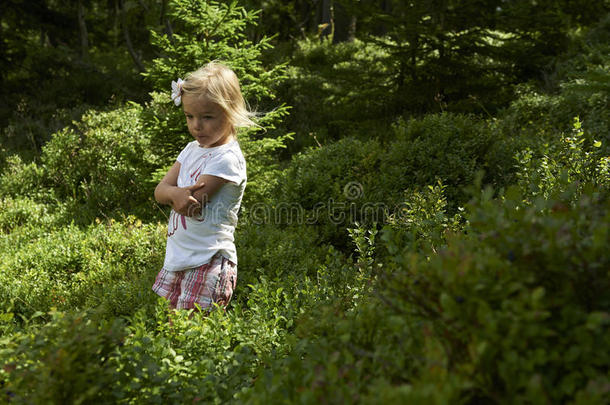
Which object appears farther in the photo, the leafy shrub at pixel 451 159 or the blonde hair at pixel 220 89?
the leafy shrub at pixel 451 159

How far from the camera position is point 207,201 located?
119 inches

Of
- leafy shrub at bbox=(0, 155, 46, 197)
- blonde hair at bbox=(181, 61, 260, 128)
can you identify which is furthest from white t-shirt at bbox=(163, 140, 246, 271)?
leafy shrub at bbox=(0, 155, 46, 197)

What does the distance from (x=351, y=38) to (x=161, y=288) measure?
13.6 metres

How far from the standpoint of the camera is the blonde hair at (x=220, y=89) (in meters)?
3.08

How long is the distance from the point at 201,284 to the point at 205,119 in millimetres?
1117

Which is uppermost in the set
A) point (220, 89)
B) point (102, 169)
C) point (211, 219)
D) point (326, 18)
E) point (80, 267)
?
point (326, 18)

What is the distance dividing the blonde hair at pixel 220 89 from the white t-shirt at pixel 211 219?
0.22 metres

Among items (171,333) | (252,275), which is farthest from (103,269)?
(171,333)

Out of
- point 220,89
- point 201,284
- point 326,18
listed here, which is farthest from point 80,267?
point 326,18

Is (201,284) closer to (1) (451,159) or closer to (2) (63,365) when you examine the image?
(2) (63,365)

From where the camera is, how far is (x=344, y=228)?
5.18 m

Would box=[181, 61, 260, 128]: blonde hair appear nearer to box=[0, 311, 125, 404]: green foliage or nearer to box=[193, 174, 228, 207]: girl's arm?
box=[193, 174, 228, 207]: girl's arm

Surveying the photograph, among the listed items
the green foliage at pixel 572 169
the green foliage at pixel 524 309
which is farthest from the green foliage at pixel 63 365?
the green foliage at pixel 572 169

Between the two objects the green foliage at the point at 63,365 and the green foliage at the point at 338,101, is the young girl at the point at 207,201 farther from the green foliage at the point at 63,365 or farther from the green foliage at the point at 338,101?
the green foliage at the point at 338,101
